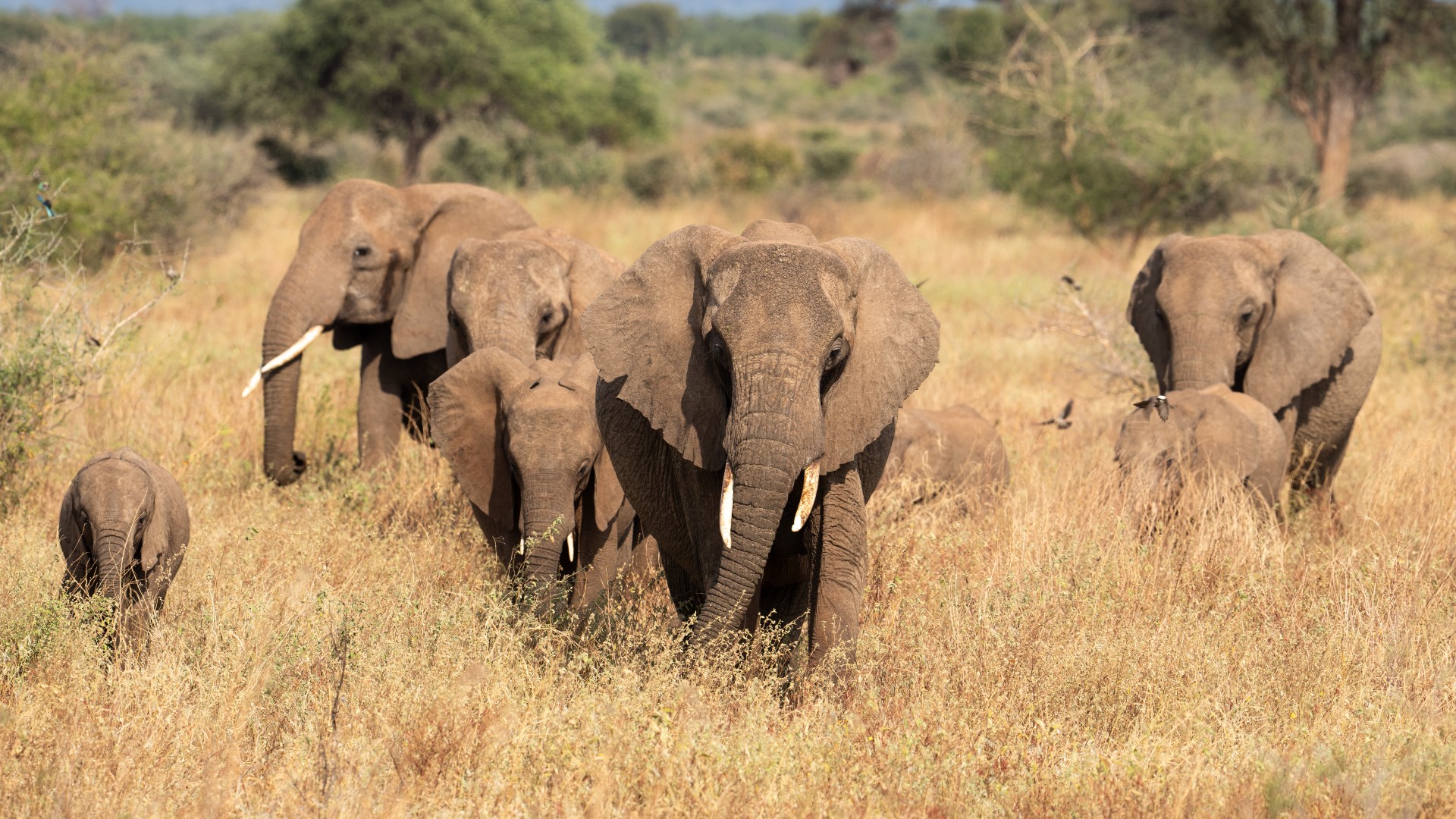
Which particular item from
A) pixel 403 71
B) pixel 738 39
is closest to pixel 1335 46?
pixel 403 71

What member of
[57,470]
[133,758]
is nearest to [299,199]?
[57,470]

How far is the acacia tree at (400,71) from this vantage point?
27.2 metres

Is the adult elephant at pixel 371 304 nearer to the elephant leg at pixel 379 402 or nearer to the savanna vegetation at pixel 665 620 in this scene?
the elephant leg at pixel 379 402

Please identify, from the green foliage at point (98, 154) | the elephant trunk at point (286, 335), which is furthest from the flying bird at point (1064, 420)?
the green foliage at point (98, 154)

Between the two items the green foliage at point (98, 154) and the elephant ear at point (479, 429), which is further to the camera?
the green foliage at point (98, 154)

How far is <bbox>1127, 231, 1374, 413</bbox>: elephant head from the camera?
793 centimetres

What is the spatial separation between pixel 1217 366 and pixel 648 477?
3.98 metres

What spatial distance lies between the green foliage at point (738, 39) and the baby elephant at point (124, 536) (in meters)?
87.4

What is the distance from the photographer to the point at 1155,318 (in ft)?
27.9

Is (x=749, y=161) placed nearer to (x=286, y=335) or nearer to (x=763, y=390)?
(x=286, y=335)

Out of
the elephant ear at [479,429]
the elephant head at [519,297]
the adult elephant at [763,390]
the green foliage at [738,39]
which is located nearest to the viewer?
the adult elephant at [763,390]

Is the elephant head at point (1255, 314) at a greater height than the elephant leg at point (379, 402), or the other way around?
the elephant head at point (1255, 314)

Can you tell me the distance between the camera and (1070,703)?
511cm

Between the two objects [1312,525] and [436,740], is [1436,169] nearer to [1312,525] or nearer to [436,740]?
[1312,525]
